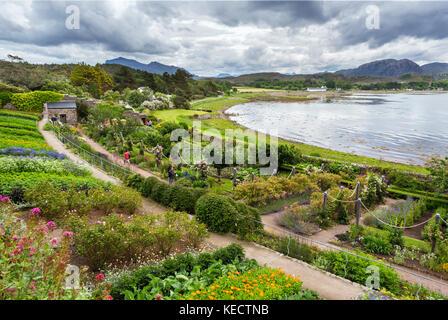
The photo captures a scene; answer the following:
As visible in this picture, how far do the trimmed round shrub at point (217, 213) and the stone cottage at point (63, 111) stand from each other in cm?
2647

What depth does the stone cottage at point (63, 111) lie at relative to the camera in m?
28.5

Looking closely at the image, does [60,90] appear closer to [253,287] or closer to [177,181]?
[177,181]

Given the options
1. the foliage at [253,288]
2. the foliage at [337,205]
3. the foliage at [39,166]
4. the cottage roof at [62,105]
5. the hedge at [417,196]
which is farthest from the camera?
the cottage roof at [62,105]

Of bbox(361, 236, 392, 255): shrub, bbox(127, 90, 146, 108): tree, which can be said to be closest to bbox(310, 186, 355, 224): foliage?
bbox(361, 236, 392, 255): shrub

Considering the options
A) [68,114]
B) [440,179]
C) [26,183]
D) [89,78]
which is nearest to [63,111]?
[68,114]

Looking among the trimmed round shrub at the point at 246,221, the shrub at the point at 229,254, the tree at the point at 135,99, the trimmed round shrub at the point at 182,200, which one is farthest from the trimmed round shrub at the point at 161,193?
the tree at the point at 135,99

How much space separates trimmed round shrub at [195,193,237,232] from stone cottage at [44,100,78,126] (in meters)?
26.5

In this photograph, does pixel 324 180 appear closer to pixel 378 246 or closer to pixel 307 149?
pixel 378 246

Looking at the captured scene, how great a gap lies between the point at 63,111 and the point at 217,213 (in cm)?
2721

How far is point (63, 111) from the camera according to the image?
1139 inches

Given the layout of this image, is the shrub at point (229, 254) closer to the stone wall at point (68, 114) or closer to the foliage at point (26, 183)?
the foliage at point (26, 183)

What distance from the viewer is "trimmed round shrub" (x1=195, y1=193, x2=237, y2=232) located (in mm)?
8695

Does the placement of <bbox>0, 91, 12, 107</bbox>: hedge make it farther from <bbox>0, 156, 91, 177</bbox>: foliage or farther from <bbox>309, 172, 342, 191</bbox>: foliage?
<bbox>309, 172, 342, 191</bbox>: foliage

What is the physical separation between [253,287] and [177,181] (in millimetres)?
9809
